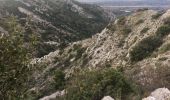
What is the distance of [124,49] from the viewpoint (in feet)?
230

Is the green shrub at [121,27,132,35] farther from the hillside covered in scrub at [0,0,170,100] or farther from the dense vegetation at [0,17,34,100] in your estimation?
the dense vegetation at [0,17,34,100]

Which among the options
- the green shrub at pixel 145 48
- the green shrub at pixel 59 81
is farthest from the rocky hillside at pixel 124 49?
the green shrub at pixel 59 81

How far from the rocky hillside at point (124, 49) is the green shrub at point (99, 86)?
2.15m

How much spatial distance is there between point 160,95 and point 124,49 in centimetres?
4176

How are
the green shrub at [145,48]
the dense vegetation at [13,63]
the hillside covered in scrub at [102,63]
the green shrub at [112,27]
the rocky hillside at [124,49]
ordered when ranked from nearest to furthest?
the dense vegetation at [13,63], the hillside covered in scrub at [102,63], the rocky hillside at [124,49], the green shrub at [145,48], the green shrub at [112,27]

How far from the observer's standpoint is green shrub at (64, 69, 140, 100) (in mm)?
33156

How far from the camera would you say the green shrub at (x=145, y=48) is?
58.6 m

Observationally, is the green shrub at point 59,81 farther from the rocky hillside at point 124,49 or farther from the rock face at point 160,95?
the rock face at point 160,95

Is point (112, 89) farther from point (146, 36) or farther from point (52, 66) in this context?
point (52, 66)

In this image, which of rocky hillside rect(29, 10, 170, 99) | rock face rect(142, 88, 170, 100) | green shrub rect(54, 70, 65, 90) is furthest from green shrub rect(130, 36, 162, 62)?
rock face rect(142, 88, 170, 100)

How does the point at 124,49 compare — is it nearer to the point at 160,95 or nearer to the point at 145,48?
the point at 145,48

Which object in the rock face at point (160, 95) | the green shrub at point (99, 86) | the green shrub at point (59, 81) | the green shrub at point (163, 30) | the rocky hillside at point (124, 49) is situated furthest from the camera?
the green shrub at point (163, 30)

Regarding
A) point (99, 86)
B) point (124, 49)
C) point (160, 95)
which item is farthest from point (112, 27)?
point (160, 95)

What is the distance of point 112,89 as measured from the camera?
33.9 meters
